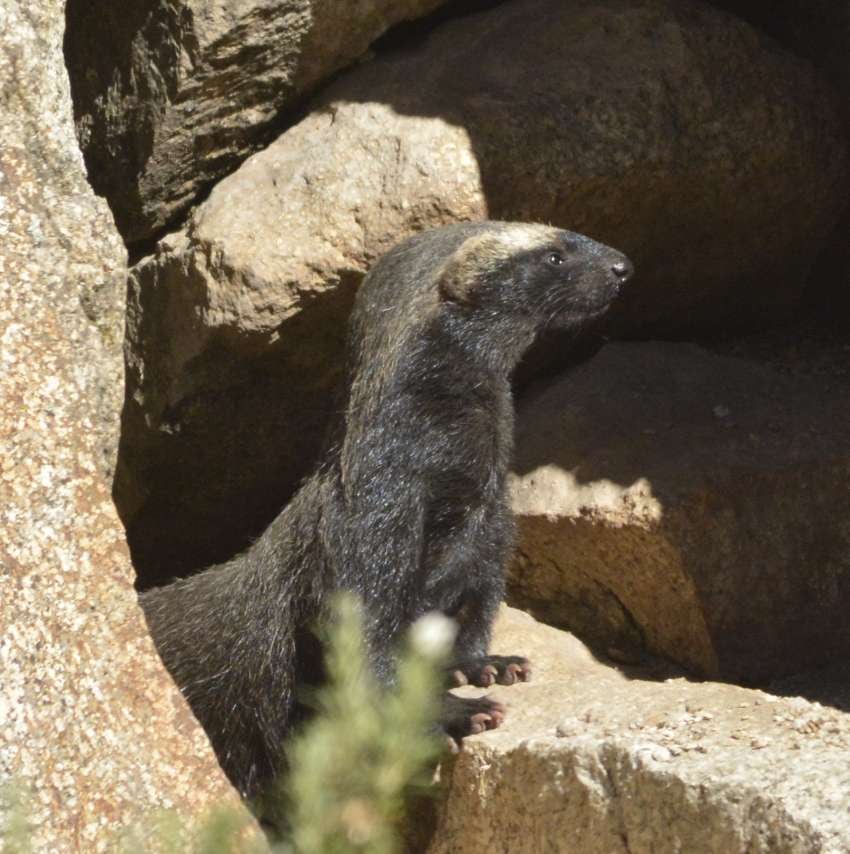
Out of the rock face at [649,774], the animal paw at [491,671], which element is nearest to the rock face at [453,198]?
the animal paw at [491,671]

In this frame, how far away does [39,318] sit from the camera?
3670mm

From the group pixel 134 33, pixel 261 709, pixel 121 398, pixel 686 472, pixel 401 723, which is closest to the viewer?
pixel 401 723

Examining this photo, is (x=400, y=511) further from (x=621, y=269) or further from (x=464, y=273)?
(x=621, y=269)

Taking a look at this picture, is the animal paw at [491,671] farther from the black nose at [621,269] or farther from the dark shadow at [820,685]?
the black nose at [621,269]

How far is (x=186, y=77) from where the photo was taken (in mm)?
5934

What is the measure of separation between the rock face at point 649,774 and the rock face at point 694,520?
66 centimetres

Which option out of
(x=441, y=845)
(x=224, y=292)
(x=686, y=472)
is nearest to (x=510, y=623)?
(x=686, y=472)

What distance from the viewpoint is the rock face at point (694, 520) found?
18.0 feet

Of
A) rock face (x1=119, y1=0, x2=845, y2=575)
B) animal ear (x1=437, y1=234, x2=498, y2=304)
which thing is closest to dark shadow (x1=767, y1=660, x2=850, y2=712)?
animal ear (x1=437, y1=234, x2=498, y2=304)

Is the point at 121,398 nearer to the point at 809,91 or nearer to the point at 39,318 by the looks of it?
the point at 39,318

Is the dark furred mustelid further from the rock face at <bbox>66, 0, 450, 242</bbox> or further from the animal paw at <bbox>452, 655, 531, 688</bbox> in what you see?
the rock face at <bbox>66, 0, 450, 242</bbox>

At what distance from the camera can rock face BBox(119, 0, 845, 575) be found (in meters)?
5.91

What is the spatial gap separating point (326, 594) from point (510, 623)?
1.11 m

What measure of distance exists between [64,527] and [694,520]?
2700 mm
